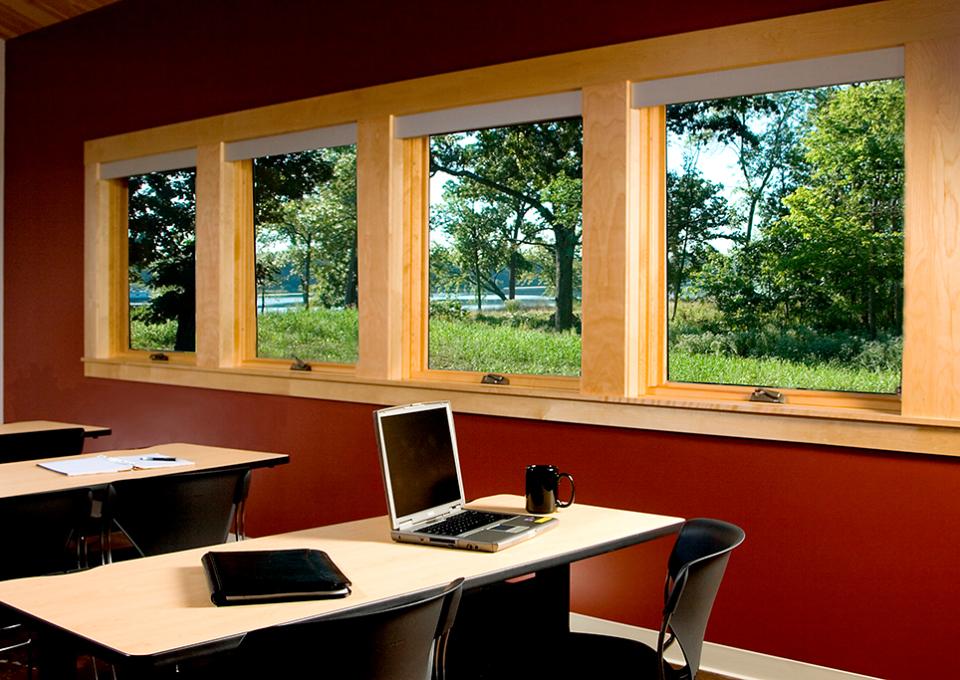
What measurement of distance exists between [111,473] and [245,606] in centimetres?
195

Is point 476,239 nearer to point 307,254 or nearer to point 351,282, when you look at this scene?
point 351,282

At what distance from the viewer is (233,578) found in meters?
2.31

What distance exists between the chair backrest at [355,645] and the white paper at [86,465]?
214 cm

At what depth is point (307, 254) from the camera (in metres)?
5.87

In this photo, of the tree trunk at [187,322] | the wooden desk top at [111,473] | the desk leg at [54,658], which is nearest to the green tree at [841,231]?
the wooden desk top at [111,473]

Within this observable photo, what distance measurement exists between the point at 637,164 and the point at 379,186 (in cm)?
146

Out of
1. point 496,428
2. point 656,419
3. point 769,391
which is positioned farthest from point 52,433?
point 769,391

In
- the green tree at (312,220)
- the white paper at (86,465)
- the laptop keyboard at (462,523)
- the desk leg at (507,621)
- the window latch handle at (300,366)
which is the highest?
the green tree at (312,220)

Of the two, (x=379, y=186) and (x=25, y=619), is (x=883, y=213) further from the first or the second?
(x=25, y=619)

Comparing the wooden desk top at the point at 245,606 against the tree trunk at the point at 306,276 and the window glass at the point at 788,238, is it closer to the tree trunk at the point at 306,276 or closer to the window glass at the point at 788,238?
the window glass at the point at 788,238

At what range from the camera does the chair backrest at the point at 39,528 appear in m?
3.49

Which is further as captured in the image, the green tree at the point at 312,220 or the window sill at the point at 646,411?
the green tree at the point at 312,220

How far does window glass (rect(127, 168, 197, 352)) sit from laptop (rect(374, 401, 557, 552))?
3.94 metres

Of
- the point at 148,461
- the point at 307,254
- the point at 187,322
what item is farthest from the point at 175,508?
the point at 187,322
